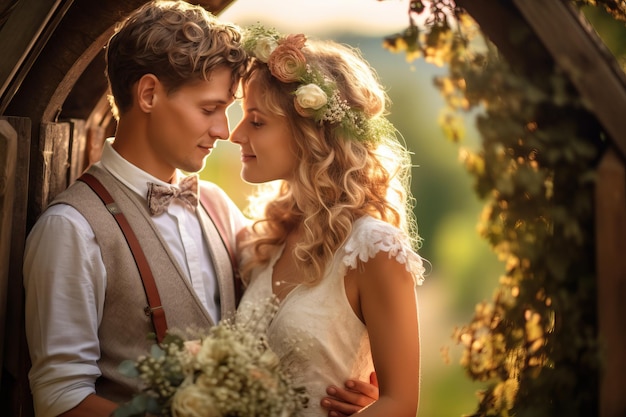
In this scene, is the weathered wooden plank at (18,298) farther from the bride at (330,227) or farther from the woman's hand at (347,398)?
the woman's hand at (347,398)

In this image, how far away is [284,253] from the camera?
3088mm

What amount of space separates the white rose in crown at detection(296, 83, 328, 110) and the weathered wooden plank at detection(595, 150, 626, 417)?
1032 mm

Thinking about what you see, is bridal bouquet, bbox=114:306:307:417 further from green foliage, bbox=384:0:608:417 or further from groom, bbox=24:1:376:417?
green foliage, bbox=384:0:608:417

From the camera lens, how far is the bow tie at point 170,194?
2931mm

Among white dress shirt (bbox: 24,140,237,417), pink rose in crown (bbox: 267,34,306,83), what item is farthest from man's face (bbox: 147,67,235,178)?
white dress shirt (bbox: 24,140,237,417)

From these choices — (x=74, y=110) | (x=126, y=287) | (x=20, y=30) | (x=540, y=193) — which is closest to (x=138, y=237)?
(x=126, y=287)

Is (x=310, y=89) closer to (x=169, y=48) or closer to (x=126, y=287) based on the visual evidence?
(x=169, y=48)

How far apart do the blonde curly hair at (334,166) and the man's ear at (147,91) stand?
0.35 metres

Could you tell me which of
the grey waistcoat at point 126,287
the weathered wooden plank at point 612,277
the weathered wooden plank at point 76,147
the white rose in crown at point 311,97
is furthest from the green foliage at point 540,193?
the weathered wooden plank at point 76,147

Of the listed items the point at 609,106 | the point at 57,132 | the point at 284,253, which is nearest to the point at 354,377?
the point at 284,253

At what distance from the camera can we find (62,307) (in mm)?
2641

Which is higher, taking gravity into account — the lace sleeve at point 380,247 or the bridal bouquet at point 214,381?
the lace sleeve at point 380,247

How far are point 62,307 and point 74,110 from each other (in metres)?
1.15

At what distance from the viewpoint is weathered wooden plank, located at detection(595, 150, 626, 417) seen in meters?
2.22
